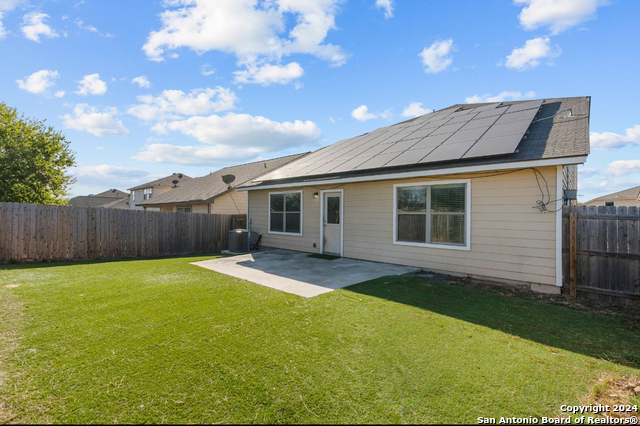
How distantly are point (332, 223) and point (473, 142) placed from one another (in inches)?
177

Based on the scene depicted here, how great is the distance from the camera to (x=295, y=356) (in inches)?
113

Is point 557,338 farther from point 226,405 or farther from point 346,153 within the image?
point 346,153

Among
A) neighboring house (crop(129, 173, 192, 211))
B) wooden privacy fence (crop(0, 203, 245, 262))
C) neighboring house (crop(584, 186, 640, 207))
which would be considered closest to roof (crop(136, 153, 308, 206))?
wooden privacy fence (crop(0, 203, 245, 262))

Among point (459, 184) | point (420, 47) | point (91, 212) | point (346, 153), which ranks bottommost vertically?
point (91, 212)

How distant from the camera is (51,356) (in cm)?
280

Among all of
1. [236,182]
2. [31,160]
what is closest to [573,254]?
[236,182]

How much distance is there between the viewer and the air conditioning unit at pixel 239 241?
1113 centimetres

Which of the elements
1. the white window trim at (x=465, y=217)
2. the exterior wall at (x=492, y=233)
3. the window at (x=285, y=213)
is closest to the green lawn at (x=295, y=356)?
the exterior wall at (x=492, y=233)

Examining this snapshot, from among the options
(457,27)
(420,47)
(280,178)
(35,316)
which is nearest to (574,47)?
(457,27)

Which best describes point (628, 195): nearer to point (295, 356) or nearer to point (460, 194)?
point (460, 194)

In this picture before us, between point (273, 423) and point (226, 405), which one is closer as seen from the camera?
point (273, 423)

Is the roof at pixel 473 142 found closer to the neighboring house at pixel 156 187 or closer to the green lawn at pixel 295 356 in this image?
the green lawn at pixel 295 356

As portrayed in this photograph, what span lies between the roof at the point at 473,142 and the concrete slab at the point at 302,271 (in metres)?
2.45

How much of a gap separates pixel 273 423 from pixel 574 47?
35.3 feet
